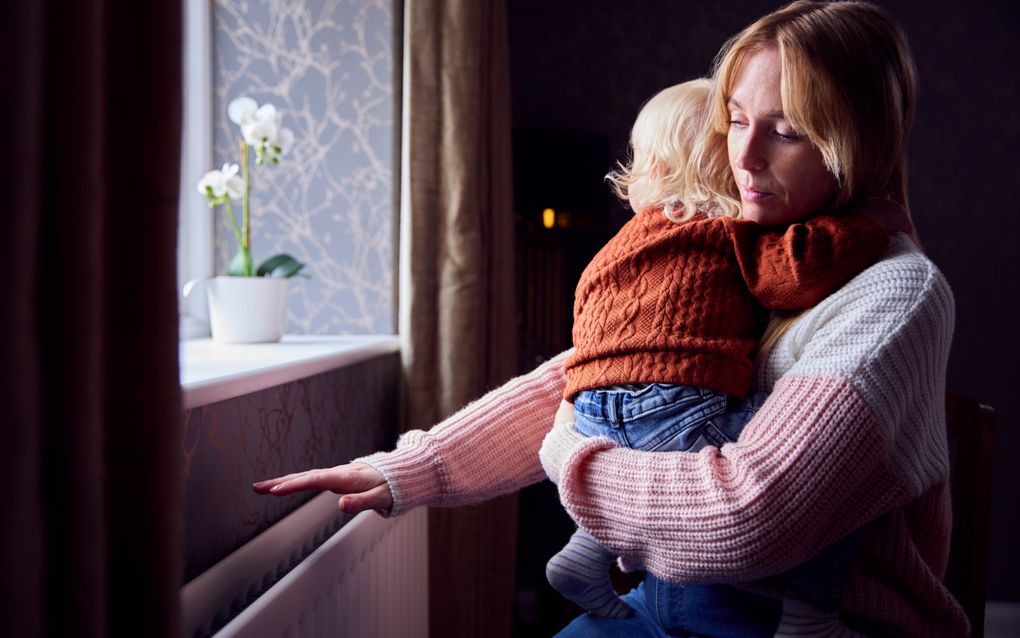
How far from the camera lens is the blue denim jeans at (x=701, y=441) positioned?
0.80 metres

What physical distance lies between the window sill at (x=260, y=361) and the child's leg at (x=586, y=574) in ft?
Answer: 1.48

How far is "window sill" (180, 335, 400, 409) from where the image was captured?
883mm

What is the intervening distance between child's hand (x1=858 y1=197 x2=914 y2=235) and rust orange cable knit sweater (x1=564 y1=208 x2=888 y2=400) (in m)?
0.03

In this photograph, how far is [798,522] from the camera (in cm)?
72

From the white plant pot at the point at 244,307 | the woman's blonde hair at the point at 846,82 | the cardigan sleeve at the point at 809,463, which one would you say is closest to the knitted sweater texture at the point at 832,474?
the cardigan sleeve at the point at 809,463

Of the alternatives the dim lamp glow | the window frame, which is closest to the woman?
the window frame

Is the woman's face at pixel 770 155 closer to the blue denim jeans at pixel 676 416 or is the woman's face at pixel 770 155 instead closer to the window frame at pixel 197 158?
the blue denim jeans at pixel 676 416

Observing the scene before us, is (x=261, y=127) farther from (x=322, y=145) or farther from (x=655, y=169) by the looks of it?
(x=655, y=169)

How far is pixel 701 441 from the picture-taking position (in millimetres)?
843

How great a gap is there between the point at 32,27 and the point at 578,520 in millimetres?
646

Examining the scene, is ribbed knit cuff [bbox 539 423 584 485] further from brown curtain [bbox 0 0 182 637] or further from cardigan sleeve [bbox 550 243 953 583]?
brown curtain [bbox 0 0 182 637]

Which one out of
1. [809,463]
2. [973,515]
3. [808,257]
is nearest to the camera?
[809,463]

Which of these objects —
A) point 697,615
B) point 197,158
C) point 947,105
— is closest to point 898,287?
point 697,615

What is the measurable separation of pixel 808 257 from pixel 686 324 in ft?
0.48
